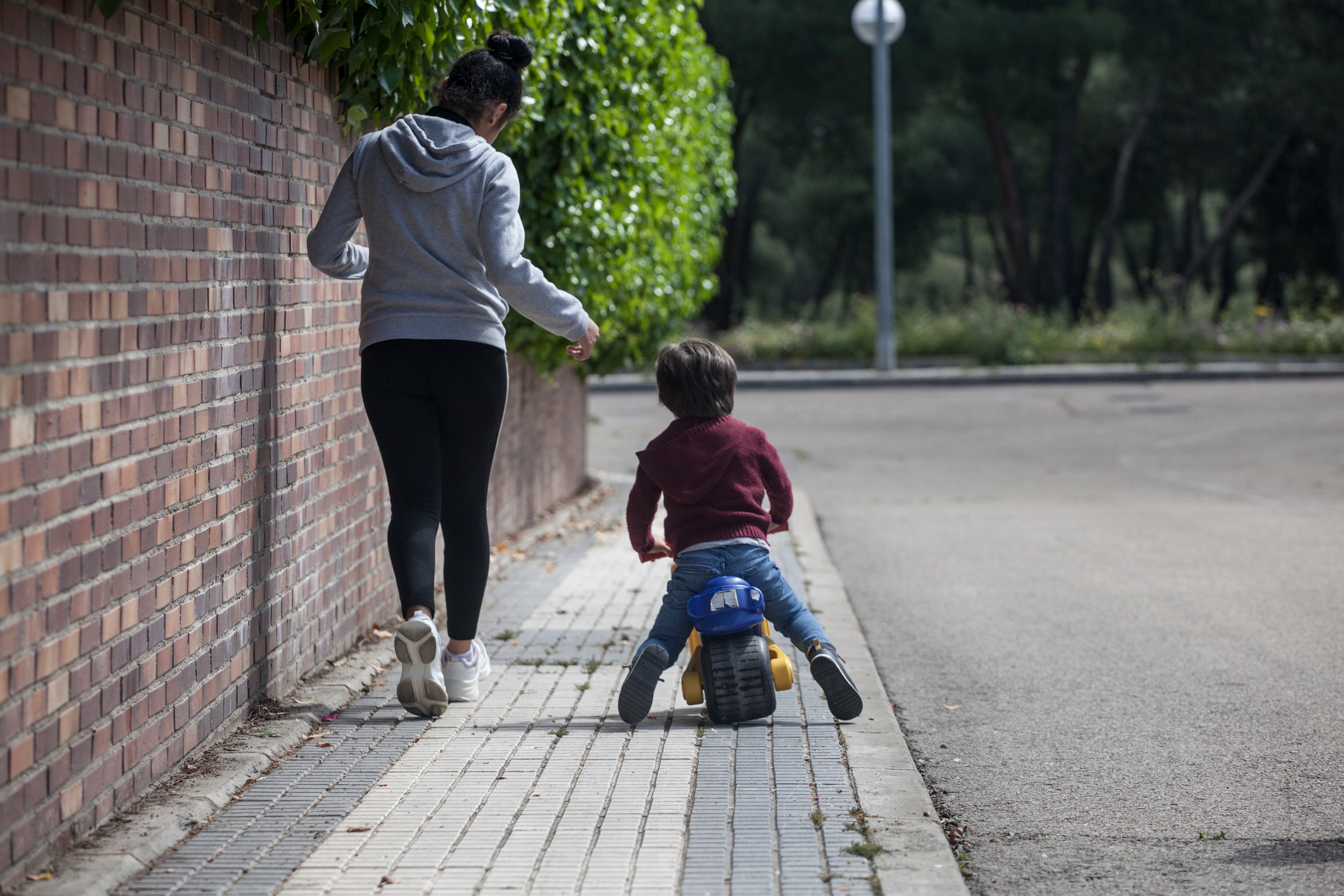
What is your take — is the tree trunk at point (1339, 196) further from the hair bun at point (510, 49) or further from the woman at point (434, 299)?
the woman at point (434, 299)

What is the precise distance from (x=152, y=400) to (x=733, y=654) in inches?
69.7

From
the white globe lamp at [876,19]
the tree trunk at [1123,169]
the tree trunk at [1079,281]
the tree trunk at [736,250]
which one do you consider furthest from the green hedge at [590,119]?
the tree trunk at [1079,281]

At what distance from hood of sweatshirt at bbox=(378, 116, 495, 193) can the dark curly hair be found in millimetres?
128

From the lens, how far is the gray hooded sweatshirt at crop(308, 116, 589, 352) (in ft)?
13.2

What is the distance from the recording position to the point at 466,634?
4.35 meters

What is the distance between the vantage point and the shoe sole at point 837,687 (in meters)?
4.09

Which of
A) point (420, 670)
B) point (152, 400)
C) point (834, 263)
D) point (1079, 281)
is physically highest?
point (834, 263)

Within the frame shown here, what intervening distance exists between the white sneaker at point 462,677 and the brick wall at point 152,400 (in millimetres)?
485

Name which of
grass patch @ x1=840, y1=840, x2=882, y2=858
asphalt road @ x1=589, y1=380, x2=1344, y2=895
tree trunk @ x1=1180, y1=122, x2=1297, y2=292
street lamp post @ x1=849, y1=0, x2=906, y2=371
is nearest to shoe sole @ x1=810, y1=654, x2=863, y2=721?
asphalt road @ x1=589, y1=380, x2=1344, y2=895

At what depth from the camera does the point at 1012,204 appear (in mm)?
33844

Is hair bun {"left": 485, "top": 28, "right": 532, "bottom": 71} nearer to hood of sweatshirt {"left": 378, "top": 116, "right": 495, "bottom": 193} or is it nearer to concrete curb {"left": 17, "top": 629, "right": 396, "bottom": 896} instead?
hood of sweatshirt {"left": 378, "top": 116, "right": 495, "bottom": 193}

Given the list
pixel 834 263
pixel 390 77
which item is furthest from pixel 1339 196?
pixel 390 77

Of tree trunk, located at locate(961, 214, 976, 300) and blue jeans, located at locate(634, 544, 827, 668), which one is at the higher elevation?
tree trunk, located at locate(961, 214, 976, 300)

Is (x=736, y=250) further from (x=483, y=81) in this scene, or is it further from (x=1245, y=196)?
(x=483, y=81)
